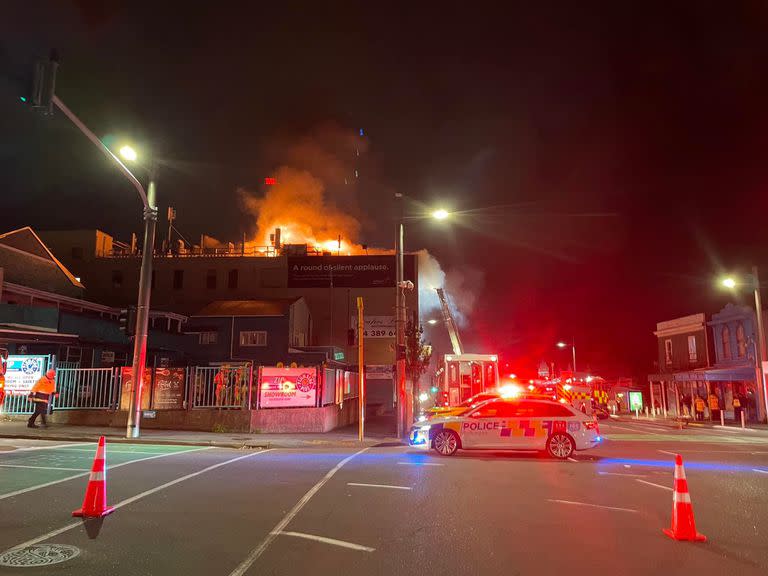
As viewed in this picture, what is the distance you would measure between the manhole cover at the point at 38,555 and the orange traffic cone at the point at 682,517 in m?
6.18

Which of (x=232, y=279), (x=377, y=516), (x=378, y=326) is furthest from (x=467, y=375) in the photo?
(x=232, y=279)

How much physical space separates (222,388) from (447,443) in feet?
28.6

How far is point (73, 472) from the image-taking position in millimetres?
10227

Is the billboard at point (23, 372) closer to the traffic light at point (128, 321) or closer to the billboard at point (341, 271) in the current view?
the traffic light at point (128, 321)

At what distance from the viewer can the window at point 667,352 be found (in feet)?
142

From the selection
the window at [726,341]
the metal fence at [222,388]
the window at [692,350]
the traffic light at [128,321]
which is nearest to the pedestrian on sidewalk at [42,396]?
the traffic light at [128,321]

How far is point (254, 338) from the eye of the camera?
43406 millimetres

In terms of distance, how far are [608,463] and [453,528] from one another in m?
7.42

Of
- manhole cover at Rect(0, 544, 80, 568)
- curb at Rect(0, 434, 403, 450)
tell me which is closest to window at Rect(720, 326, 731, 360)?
curb at Rect(0, 434, 403, 450)

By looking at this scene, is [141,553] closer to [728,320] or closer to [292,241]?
[728,320]

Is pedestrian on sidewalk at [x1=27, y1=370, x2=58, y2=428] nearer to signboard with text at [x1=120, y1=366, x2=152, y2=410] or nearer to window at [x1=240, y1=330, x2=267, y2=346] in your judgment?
signboard with text at [x1=120, y1=366, x2=152, y2=410]

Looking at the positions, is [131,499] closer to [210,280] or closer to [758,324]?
[758,324]

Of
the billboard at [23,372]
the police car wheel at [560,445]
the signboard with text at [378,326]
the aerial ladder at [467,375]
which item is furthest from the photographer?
the signboard with text at [378,326]

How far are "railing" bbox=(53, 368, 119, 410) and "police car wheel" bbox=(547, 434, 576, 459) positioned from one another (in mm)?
14190
